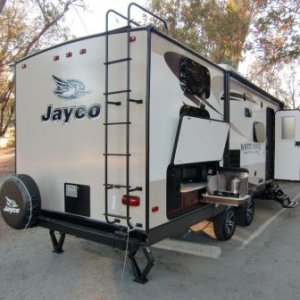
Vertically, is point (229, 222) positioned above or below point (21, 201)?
below

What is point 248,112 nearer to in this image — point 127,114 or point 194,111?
point 194,111

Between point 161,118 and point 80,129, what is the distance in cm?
106

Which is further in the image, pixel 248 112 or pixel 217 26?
pixel 217 26

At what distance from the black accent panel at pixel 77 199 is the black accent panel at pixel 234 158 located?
2.80 meters

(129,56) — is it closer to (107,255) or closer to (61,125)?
(61,125)

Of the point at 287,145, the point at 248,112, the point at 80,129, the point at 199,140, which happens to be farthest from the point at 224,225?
the point at 287,145

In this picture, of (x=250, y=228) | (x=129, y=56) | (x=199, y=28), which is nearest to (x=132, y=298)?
(x=129, y=56)

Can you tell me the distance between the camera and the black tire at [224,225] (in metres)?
5.92

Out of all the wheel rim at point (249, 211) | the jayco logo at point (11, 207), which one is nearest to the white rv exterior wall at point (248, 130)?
the wheel rim at point (249, 211)

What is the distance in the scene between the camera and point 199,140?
4758 mm

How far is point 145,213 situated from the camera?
154 inches

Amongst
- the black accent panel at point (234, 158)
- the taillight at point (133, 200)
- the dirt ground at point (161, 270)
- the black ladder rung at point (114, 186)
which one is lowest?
the dirt ground at point (161, 270)

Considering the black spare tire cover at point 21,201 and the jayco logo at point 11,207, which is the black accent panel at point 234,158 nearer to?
the black spare tire cover at point 21,201

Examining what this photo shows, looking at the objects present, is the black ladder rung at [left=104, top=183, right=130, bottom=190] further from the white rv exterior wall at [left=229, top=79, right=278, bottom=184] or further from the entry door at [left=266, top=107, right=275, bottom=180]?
the entry door at [left=266, top=107, right=275, bottom=180]
